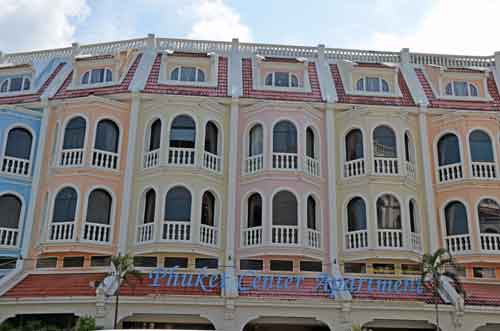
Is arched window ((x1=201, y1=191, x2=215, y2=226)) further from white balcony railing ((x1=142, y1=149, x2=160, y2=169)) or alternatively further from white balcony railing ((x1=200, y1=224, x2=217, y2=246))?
white balcony railing ((x1=142, y1=149, x2=160, y2=169))

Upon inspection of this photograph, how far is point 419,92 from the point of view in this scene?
87.5ft

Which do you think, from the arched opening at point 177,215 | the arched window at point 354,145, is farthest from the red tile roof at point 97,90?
the arched window at point 354,145

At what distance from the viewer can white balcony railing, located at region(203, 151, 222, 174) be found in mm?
24156

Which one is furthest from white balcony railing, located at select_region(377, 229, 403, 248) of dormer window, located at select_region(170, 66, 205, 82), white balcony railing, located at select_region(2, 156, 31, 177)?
white balcony railing, located at select_region(2, 156, 31, 177)

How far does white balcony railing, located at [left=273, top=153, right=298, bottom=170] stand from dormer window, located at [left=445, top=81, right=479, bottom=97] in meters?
9.22

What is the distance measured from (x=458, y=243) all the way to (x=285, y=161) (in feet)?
27.1

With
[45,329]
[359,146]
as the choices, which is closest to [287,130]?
[359,146]

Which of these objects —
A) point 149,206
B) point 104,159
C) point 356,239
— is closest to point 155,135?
point 104,159

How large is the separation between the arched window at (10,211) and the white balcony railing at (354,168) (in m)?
14.6

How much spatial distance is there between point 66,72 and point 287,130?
11.5 metres

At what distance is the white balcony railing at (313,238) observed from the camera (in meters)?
23.2

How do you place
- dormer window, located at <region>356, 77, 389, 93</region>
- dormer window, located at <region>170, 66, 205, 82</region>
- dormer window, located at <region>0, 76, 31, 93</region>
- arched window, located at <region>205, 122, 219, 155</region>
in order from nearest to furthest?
1. arched window, located at <region>205, 122, 219, 155</region>
2. dormer window, located at <region>170, 66, 205, 82</region>
3. dormer window, located at <region>356, 77, 389, 93</region>
4. dormer window, located at <region>0, 76, 31, 93</region>

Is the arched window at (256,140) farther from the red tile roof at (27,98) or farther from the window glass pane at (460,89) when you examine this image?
the window glass pane at (460,89)

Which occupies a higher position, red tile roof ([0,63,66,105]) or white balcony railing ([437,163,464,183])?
red tile roof ([0,63,66,105])
